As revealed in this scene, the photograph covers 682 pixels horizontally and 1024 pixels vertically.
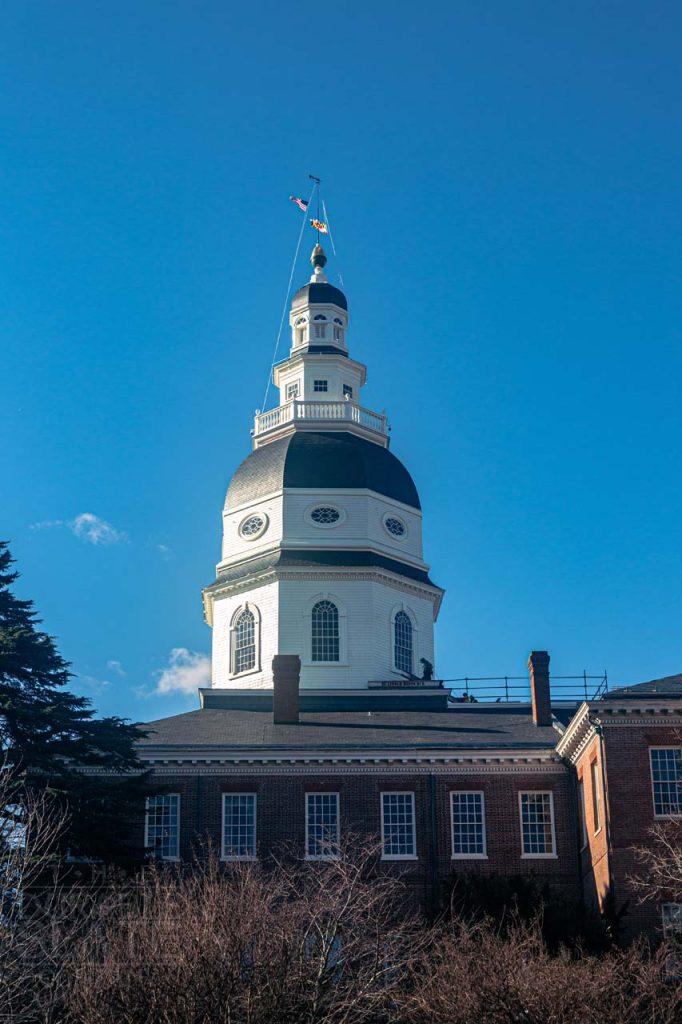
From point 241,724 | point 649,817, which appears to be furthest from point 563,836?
point 241,724

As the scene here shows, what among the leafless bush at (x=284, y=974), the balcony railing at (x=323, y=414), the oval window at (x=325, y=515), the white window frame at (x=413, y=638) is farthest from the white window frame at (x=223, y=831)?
the balcony railing at (x=323, y=414)

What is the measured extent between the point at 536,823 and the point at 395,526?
1572cm

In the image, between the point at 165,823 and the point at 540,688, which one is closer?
the point at 165,823

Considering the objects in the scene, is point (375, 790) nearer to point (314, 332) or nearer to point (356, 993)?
point (356, 993)

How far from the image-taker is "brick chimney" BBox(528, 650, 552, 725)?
51.3m

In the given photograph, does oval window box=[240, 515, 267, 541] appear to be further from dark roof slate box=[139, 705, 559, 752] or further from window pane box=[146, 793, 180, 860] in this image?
window pane box=[146, 793, 180, 860]

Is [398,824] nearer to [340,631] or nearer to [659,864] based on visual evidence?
[659,864]

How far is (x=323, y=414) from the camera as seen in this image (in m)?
62.9

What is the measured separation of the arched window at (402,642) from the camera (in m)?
58.2

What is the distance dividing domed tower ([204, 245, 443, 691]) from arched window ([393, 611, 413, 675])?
0.15 feet

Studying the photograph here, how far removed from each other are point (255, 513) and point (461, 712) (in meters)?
11.1

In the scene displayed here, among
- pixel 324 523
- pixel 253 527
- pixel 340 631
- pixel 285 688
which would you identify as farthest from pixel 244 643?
pixel 285 688

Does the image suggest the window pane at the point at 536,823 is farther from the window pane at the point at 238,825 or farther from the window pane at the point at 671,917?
the window pane at the point at 238,825

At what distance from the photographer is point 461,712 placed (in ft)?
178
